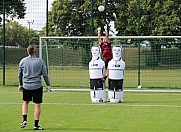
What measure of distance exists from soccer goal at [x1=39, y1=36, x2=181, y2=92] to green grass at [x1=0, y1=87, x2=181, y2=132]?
457 centimetres

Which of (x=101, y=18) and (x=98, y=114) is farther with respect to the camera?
(x=101, y=18)

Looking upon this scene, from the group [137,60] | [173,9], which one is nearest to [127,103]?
[137,60]

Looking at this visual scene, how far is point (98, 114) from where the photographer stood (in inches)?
491

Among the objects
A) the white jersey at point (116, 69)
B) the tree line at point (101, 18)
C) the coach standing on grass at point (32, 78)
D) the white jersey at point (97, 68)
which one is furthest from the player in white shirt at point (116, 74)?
the tree line at point (101, 18)

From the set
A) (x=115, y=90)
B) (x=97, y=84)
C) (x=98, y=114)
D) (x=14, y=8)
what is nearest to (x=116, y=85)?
(x=115, y=90)

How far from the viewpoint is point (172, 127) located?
10.4m

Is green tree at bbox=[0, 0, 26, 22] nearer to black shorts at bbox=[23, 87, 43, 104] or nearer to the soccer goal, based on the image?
the soccer goal

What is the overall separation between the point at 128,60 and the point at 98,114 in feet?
36.1

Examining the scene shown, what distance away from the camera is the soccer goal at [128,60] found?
21812 mm

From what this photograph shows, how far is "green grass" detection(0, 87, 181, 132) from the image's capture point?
10.5 metres

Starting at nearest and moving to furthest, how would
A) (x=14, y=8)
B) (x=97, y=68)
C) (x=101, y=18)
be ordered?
1. (x=97, y=68)
2. (x=14, y=8)
3. (x=101, y=18)

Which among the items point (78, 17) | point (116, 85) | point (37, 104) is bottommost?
point (37, 104)

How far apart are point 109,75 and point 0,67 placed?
405 inches

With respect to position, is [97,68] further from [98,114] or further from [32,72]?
[32,72]
